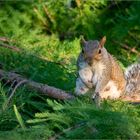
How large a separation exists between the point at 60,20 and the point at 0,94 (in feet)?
13.3

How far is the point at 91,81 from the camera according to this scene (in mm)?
5102

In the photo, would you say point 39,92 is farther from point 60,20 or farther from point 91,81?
point 60,20

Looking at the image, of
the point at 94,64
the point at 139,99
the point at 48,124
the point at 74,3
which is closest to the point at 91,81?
the point at 94,64

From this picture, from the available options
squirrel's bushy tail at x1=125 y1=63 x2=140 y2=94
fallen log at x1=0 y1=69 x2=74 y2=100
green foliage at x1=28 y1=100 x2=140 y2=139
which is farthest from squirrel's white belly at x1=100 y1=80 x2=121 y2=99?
green foliage at x1=28 y1=100 x2=140 y2=139

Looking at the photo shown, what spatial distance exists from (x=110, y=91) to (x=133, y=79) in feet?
1.56

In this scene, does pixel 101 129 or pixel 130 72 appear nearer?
pixel 101 129

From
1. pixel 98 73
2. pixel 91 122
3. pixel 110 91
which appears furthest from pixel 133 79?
pixel 91 122

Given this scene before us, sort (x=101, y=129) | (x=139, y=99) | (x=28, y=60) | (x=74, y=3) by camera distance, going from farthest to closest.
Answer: (x=74, y=3) → (x=28, y=60) → (x=139, y=99) → (x=101, y=129)

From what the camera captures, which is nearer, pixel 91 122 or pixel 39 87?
pixel 91 122

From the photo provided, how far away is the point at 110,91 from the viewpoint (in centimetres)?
526

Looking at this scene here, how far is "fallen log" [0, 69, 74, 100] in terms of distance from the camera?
4.89m

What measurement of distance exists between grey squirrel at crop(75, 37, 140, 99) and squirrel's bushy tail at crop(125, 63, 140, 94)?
0.16 metres

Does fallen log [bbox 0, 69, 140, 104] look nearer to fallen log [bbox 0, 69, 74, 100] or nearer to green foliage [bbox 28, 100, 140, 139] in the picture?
fallen log [bbox 0, 69, 74, 100]

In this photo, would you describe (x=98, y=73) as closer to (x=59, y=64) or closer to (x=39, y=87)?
(x=39, y=87)
